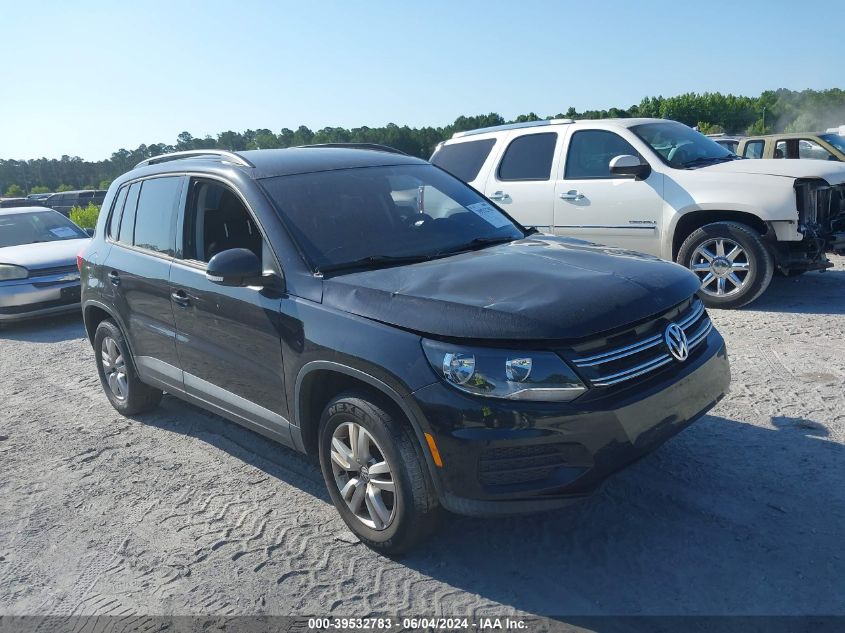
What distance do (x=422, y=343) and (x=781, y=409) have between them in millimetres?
2876

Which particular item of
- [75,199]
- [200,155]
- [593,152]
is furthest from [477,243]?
[75,199]

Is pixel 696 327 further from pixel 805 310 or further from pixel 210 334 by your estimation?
pixel 805 310

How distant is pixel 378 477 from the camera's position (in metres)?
3.27

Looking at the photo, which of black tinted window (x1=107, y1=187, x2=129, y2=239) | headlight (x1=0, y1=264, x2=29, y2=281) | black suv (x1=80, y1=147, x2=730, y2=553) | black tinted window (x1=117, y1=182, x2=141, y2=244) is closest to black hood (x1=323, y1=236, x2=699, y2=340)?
black suv (x1=80, y1=147, x2=730, y2=553)

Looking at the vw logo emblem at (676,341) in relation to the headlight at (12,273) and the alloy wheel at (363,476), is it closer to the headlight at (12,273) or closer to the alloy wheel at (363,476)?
the alloy wheel at (363,476)

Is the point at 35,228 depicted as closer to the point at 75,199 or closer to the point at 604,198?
the point at 604,198

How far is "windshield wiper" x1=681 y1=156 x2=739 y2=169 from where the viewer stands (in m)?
7.53

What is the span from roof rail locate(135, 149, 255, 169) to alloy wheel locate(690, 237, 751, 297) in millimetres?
4709

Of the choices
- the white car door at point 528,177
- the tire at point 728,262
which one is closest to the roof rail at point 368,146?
the white car door at point 528,177

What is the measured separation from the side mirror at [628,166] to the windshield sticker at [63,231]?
802 centimetres

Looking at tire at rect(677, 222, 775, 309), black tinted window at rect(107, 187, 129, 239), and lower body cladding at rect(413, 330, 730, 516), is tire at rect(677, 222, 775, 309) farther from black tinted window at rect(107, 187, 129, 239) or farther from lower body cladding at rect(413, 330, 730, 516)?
black tinted window at rect(107, 187, 129, 239)

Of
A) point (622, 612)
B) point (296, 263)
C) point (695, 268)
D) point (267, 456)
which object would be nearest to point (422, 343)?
point (296, 263)

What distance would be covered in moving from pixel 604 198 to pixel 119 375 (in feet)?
16.4

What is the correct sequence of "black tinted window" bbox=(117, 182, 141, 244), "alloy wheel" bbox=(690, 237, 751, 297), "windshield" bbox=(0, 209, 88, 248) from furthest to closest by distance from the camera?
"windshield" bbox=(0, 209, 88, 248), "alloy wheel" bbox=(690, 237, 751, 297), "black tinted window" bbox=(117, 182, 141, 244)
